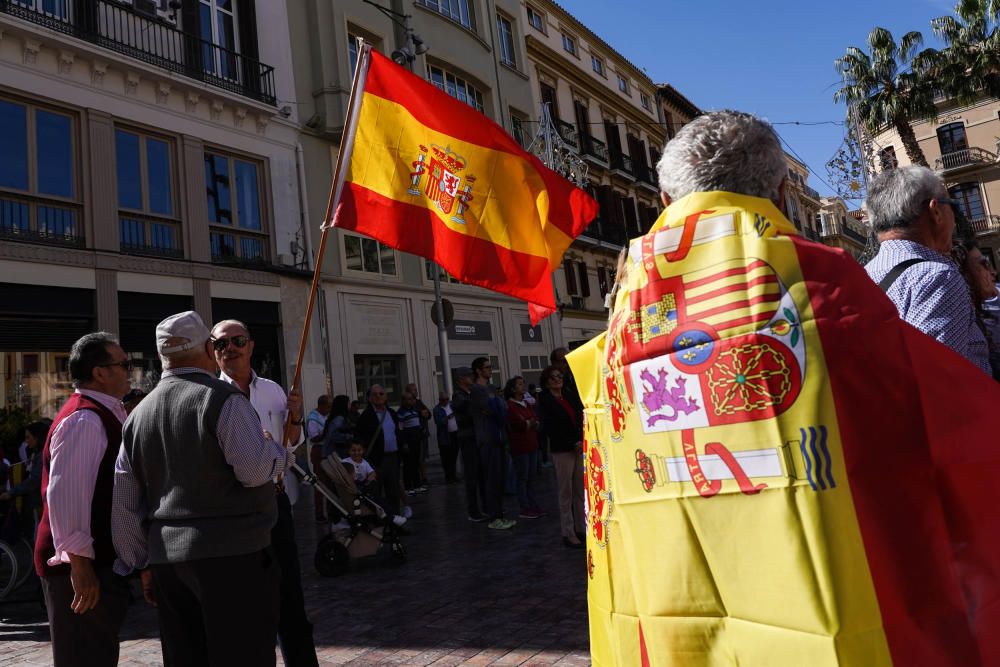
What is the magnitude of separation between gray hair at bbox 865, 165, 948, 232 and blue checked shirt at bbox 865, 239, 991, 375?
15 cm

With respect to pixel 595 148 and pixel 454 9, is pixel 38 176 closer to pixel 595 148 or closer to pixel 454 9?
pixel 454 9

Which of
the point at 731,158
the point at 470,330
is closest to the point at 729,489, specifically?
the point at 731,158

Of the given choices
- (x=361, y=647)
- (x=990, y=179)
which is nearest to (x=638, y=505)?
(x=361, y=647)

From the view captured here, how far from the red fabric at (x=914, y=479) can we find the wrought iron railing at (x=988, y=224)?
55628mm

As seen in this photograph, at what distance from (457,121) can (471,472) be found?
5.68m

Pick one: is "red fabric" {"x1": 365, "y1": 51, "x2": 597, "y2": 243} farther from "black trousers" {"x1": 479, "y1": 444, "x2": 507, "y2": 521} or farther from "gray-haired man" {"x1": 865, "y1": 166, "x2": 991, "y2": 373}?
"black trousers" {"x1": 479, "y1": 444, "x2": 507, "y2": 521}

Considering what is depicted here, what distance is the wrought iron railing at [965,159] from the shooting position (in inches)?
1847

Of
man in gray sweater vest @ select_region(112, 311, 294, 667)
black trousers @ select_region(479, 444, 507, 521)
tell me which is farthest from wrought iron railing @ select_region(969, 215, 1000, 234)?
man in gray sweater vest @ select_region(112, 311, 294, 667)

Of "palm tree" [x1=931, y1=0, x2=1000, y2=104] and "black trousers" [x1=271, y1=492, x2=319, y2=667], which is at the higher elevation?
"palm tree" [x1=931, y1=0, x2=1000, y2=104]

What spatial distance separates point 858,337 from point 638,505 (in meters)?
0.62

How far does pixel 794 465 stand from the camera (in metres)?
1.53

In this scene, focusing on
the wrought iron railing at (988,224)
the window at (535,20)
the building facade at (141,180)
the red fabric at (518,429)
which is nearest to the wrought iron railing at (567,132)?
the window at (535,20)

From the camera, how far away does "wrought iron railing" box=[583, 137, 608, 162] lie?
1247 inches

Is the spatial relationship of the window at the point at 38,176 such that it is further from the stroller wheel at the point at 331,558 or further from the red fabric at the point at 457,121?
the red fabric at the point at 457,121
